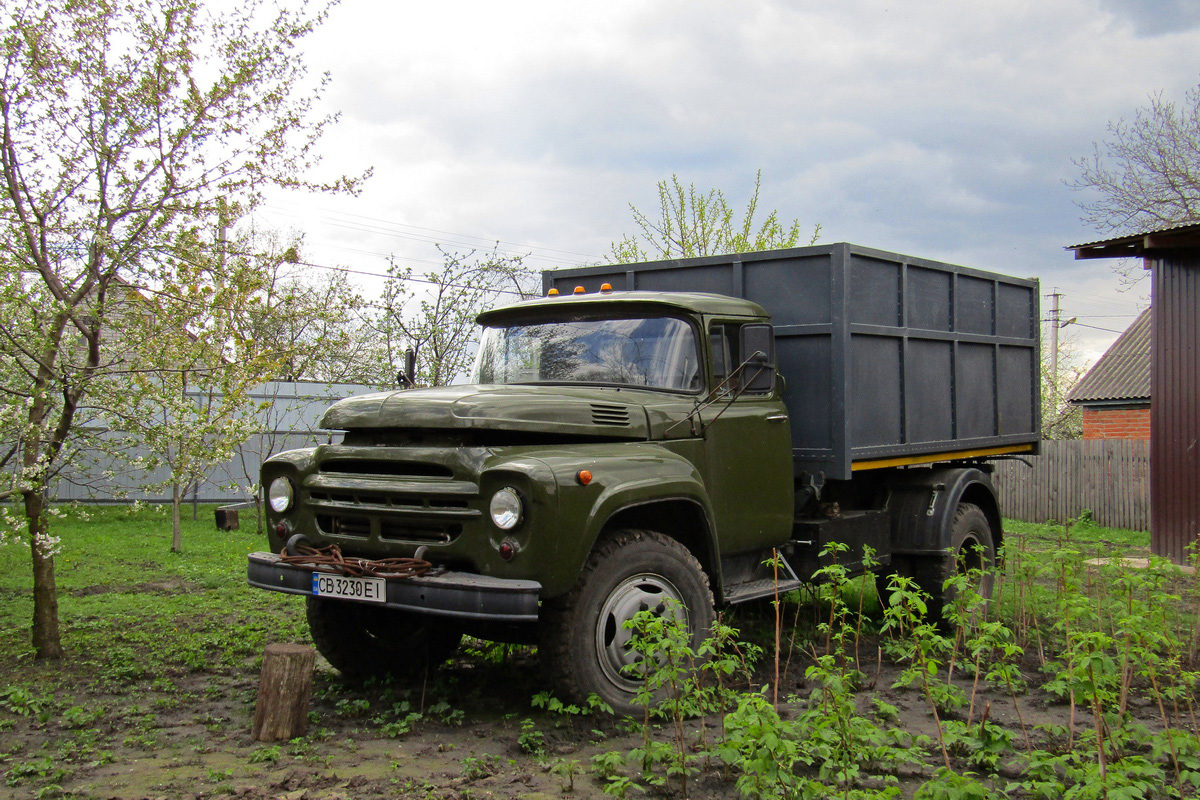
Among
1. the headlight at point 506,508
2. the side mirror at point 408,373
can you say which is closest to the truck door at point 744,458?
the headlight at point 506,508

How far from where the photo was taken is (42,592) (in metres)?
6.50

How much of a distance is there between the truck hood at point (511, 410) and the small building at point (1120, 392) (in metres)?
19.9

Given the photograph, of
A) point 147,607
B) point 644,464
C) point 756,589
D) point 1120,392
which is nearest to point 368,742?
point 644,464

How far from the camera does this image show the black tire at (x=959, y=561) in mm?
7520

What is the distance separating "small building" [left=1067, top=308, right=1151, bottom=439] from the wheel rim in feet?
66.0

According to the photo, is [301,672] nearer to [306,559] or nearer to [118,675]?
[306,559]

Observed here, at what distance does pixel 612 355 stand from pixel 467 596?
77.7 inches

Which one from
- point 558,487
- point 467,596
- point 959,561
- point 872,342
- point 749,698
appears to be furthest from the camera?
point 959,561

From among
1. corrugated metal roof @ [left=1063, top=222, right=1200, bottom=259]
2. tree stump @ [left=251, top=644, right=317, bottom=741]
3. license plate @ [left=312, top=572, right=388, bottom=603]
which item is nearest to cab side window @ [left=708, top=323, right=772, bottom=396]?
license plate @ [left=312, top=572, right=388, bottom=603]

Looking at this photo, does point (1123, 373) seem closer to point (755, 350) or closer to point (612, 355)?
point (755, 350)

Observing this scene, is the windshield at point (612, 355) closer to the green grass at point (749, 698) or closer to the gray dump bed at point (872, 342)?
the gray dump bed at point (872, 342)

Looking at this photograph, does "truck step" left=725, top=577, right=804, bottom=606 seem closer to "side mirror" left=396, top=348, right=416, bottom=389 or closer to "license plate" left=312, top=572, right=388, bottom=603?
"license plate" left=312, top=572, right=388, bottom=603

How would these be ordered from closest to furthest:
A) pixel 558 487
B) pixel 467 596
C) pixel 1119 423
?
1. pixel 467 596
2. pixel 558 487
3. pixel 1119 423

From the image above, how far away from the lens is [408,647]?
6191mm
